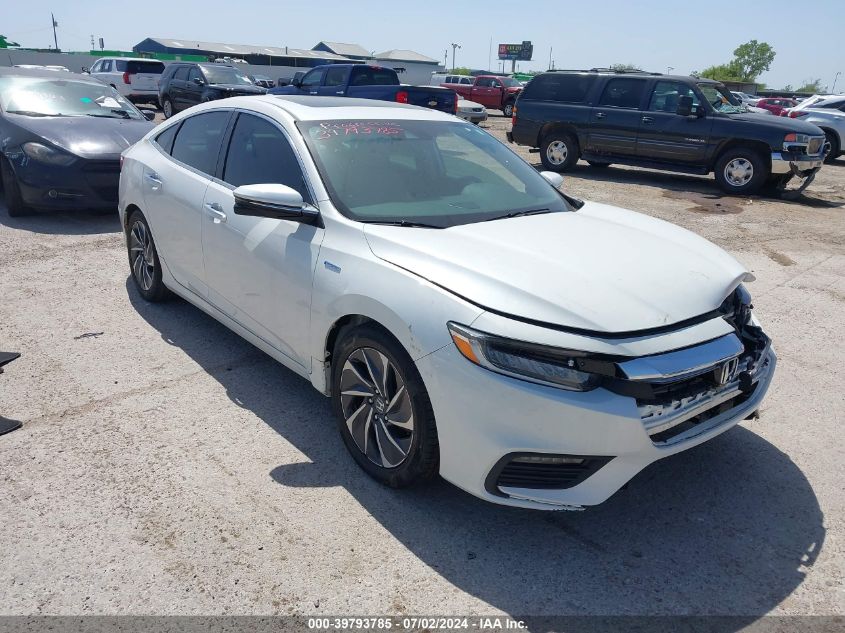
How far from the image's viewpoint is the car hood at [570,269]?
8.71 ft

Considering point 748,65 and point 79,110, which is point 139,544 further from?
point 748,65

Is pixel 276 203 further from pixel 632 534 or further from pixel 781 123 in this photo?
pixel 781 123

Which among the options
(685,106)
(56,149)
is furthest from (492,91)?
(56,149)

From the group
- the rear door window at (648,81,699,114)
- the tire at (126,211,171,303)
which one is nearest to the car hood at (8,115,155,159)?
the tire at (126,211,171,303)

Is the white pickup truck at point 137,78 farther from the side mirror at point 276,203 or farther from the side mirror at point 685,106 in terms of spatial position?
the side mirror at point 276,203

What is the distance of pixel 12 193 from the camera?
790cm

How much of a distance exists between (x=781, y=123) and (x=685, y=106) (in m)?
1.57

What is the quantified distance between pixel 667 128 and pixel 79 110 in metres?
9.46

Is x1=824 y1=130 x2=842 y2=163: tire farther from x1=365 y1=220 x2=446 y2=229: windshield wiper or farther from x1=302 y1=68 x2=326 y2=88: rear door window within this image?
x1=365 y1=220 x2=446 y2=229: windshield wiper

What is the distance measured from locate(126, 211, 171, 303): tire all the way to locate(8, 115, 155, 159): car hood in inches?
117

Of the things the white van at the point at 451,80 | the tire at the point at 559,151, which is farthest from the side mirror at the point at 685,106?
the white van at the point at 451,80

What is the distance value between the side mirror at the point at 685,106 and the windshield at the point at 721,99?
0.31m

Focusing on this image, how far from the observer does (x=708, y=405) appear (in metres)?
2.81

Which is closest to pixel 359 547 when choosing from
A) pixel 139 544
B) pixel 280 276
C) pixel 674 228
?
pixel 139 544
